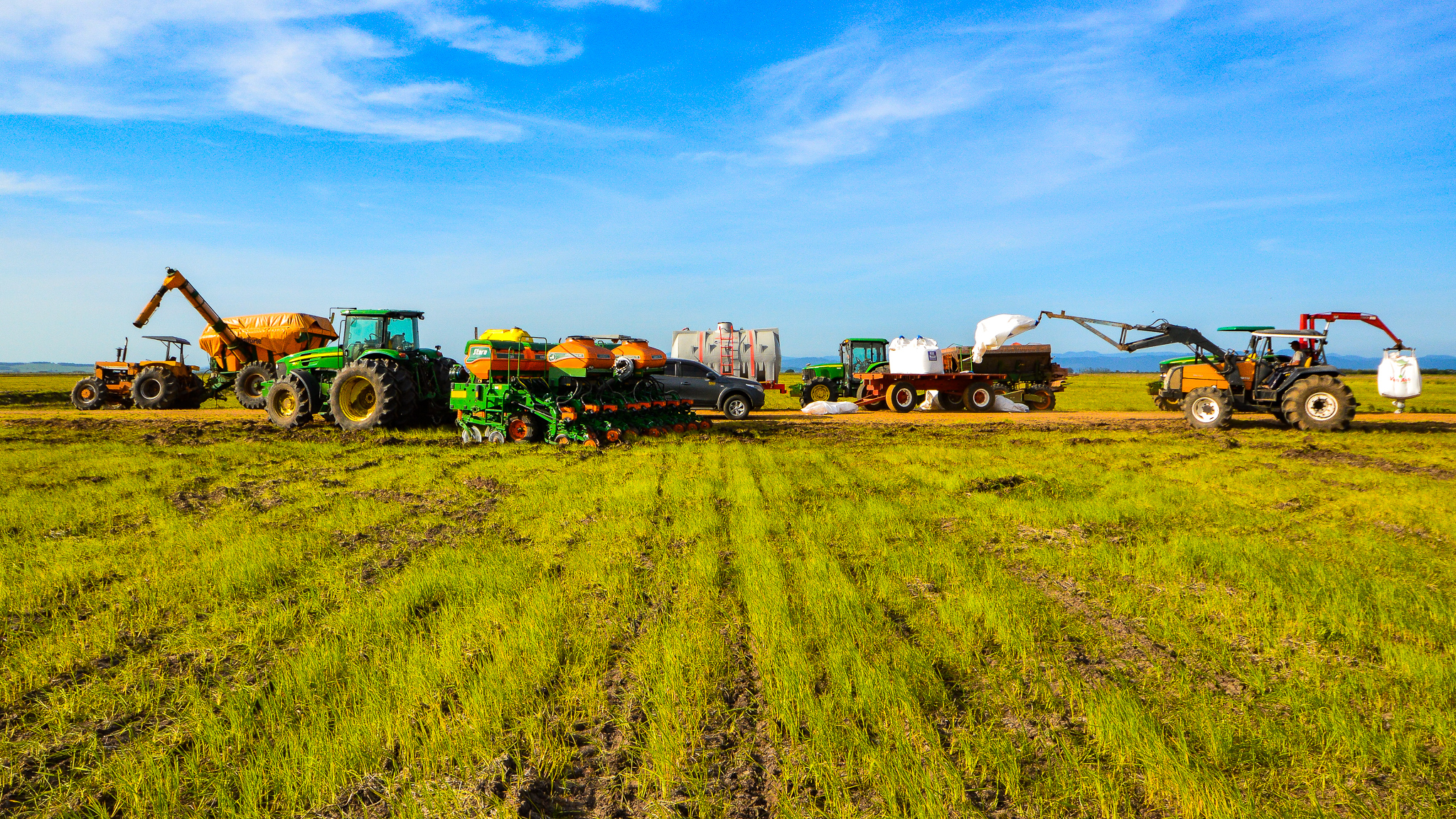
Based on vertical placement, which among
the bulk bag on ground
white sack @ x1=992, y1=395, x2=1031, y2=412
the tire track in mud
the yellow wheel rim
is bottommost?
the tire track in mud

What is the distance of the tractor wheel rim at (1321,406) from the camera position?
553 inches

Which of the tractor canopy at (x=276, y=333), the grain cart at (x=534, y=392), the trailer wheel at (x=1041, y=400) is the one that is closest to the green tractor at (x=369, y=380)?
the grain cart at (x=534, y=392)

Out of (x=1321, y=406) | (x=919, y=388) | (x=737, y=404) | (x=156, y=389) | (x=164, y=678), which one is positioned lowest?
(x=164, y=678)

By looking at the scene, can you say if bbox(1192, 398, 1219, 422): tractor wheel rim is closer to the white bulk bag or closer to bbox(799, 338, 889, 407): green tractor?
the white bulk bag

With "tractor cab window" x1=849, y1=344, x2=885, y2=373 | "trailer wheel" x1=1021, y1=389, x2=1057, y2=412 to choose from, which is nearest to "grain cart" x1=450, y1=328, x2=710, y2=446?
"tractor cab window" x1=849, y1=344, x2=885, y2=373

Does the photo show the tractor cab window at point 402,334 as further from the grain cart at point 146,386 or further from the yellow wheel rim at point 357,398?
the grain cart at point 146,386

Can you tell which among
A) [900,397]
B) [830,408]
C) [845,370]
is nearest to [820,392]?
[845,370]

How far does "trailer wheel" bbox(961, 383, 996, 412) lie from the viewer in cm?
2127

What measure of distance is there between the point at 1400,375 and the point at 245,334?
27296 mm

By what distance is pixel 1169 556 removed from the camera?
17.7ft

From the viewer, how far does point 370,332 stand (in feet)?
44.3

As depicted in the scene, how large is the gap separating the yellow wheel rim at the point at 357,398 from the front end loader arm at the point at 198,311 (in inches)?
324

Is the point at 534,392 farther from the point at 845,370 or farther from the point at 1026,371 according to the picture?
the point at 1026,371

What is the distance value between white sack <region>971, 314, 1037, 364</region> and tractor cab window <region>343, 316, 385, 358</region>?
16.1m
